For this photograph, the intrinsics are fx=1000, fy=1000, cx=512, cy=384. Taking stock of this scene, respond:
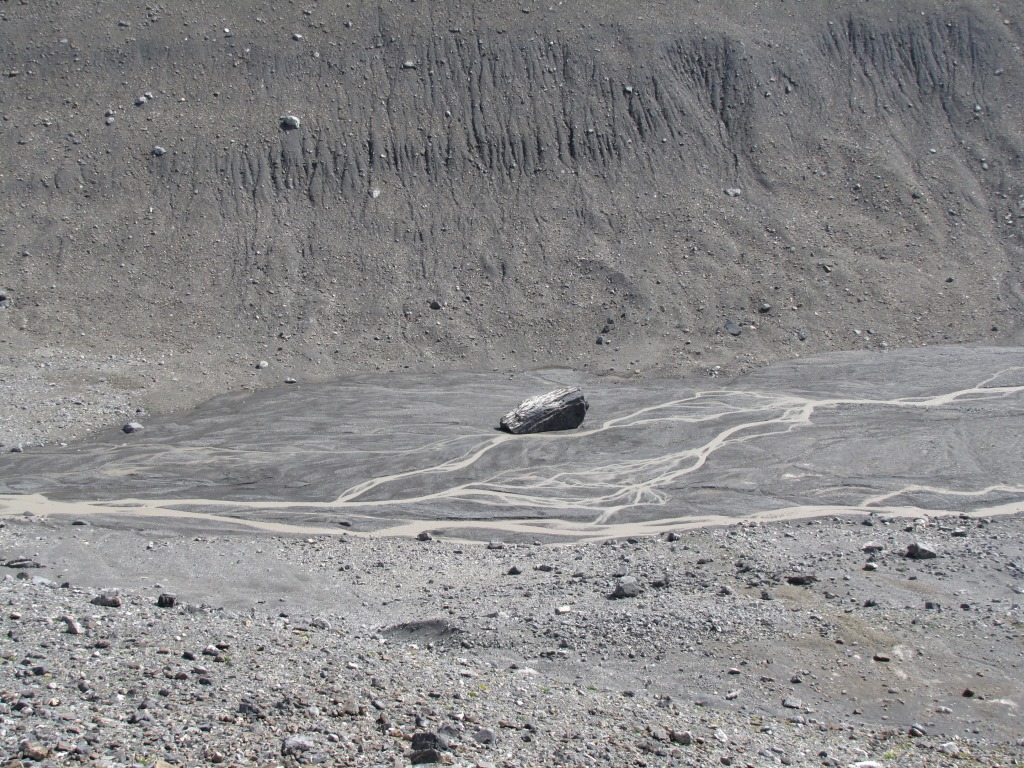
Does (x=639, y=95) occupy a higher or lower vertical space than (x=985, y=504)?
higher

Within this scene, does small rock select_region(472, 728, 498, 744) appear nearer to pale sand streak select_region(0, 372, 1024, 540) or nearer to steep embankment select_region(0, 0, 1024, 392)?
pale sand streak select_region(0, 372, 1024, 540)

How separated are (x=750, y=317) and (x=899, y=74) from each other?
14.9 metres

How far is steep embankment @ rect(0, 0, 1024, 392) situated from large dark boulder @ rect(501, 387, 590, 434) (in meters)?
5.65

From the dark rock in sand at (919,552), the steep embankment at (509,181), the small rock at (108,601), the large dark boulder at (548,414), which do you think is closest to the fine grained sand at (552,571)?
the small rock at (108,601)

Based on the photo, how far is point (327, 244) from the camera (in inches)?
1278

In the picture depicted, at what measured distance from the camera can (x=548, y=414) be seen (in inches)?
930

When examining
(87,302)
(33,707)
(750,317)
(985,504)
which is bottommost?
(985,504)

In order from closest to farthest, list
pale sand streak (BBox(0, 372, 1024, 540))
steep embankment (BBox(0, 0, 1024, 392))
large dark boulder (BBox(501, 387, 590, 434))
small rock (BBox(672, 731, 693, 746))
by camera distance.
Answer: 1. small rock (BBox(672, 731, 693, 746))
2. pale sand streak (BBox(0, 372, 1024, 540))
3. large dark boulder (BBox(501, 387, 590, 434))
4. steep embankment (BBox(0, 0, 1024, 392))

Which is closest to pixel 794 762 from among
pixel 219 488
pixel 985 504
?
pixel 985 504

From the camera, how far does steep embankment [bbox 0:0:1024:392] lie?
30516mm

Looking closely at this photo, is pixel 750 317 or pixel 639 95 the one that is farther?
pixel 639 95

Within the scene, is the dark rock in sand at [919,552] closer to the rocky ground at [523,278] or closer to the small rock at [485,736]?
the rocky ground at [523,278]

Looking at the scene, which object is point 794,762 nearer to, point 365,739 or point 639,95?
point 365,739

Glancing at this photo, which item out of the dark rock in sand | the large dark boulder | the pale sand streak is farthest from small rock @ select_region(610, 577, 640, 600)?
the large dark boulder
